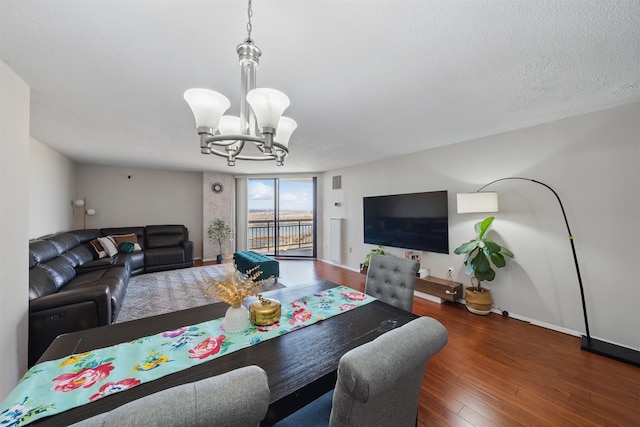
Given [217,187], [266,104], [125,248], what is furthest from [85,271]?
[266,104]

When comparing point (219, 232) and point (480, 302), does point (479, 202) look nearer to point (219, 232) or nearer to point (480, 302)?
point (480, 302)

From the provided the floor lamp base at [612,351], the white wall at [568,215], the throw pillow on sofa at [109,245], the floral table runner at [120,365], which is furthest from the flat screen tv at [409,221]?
the throw pillow on sofa at [109,245]

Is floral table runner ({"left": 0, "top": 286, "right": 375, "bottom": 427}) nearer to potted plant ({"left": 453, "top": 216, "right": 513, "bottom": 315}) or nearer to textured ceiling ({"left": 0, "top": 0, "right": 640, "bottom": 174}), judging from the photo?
textured ceiling ({"left": 0, "top": 0, "right": 640, "bottom": 174})

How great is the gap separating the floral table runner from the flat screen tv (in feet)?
9.04

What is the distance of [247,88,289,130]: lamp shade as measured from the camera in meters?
1.16

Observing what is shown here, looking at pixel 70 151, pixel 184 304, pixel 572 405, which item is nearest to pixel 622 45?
pixel 572 405

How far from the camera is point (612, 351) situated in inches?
87.2

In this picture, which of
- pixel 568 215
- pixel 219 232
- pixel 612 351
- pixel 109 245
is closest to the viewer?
pixel 612 351

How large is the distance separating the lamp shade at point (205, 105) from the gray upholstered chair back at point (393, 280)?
1665mm

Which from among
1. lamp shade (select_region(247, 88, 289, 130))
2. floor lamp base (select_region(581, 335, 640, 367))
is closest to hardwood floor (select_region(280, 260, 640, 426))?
floor lamp base (select_region(581, 335, 640, 367))

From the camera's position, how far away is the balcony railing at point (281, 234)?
6848 millimetres

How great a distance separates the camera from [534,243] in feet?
9.36

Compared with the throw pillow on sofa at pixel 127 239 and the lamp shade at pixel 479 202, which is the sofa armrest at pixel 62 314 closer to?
the throw pillow on sofa at pixel 127 239

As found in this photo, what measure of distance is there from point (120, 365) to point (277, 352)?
674 mm
